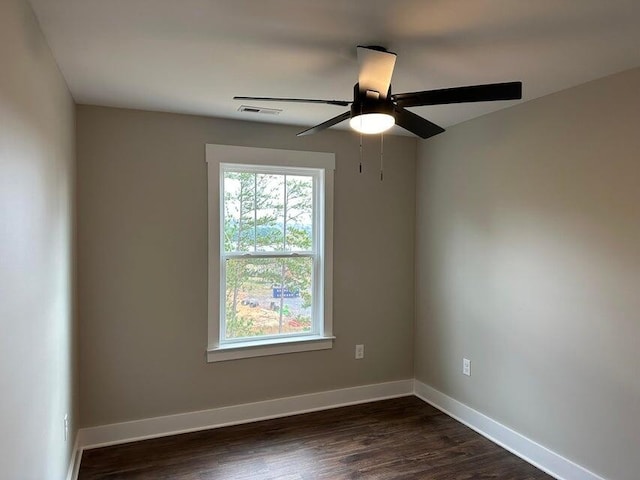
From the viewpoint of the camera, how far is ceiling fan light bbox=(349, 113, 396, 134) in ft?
6.22

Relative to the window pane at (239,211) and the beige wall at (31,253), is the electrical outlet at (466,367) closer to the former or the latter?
the window pane at (239,211)

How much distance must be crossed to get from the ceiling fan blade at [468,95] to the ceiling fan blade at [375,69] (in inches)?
3.2

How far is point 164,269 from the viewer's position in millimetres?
3166

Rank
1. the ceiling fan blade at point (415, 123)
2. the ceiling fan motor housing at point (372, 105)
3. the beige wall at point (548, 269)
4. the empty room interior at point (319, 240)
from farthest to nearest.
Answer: the beige wall at point (548, 269), the ceiling fan blade at point (415, 123), the ceiling fan motor housing at point (372, 105), the empty room interior at point (319, 240)

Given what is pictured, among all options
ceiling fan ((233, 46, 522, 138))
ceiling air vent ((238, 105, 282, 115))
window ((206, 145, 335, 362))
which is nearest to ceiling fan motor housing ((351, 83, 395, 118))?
ceiling fan ((233, 46, 522, 138))

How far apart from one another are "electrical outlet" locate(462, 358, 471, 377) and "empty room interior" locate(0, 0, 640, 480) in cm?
2

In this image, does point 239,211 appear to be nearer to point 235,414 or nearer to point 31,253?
point 235,414

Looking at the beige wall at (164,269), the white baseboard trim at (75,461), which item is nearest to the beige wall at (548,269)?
the beige wall at (164,269)

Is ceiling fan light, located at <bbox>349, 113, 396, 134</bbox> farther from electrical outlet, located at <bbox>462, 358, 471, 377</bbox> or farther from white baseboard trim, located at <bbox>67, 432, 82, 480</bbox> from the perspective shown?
white baseboard trim, located at <bbox>67, 432, 82, 480</bbox>

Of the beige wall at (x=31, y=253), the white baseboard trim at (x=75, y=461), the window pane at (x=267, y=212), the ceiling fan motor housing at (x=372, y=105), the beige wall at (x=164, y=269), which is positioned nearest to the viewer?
the beige wall at (x=31, y=253)

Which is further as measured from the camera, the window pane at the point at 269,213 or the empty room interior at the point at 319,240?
the window pane at the point at 269,213

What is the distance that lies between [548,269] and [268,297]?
2058mm

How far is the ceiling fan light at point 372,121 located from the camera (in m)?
1.90

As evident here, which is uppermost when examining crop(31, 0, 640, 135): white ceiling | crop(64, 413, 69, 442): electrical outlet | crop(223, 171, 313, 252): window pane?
crop(31, 0, 640, 135): white ceiling
